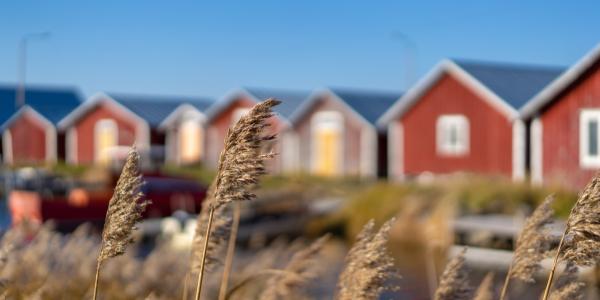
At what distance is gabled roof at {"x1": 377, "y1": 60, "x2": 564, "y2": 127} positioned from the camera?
102 feet

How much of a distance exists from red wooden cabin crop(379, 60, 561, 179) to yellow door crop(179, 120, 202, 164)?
48.5ft

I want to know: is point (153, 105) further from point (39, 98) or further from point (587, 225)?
point (587, 225)

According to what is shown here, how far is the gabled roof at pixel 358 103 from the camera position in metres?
39.6

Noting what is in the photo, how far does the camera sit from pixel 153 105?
5212 cm

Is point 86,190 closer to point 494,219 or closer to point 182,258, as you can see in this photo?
point 494,219

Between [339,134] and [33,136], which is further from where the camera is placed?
[33,136]

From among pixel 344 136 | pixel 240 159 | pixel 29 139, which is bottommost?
pixel 29 139

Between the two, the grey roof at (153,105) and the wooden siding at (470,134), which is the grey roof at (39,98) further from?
the wooden siding at (470,134)

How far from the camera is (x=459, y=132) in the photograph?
32375 millimetres

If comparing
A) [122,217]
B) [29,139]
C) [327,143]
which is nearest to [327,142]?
[327,143]

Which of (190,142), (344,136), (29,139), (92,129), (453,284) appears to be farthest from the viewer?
(29,139)

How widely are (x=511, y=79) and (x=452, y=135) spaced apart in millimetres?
2712

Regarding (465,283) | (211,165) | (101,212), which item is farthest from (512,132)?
(465,283)

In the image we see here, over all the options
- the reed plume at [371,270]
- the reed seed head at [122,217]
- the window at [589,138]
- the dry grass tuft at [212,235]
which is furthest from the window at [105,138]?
the reed seed head at [122,217]
